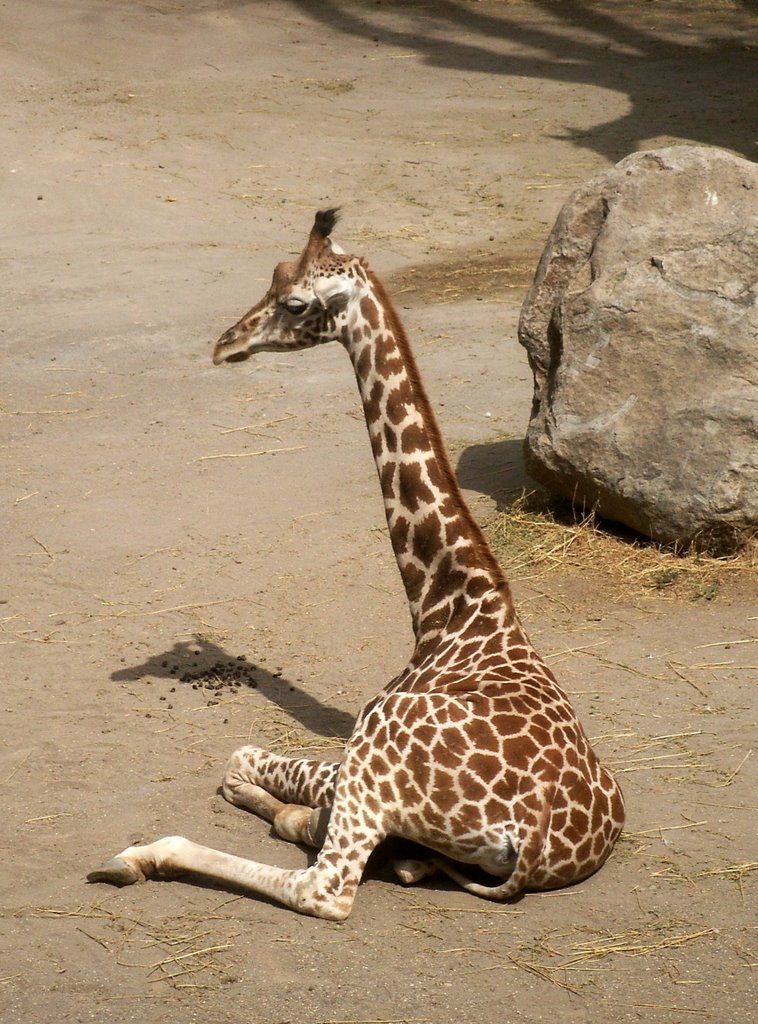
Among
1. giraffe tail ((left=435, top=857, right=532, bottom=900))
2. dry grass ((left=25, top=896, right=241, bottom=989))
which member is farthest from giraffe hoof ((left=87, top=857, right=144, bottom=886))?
giraffe tail ((left=435, top=857, right=532, bottom=900))

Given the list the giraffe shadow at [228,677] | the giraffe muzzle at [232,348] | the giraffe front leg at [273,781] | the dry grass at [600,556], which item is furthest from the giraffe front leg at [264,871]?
the dry grass at [600,556]

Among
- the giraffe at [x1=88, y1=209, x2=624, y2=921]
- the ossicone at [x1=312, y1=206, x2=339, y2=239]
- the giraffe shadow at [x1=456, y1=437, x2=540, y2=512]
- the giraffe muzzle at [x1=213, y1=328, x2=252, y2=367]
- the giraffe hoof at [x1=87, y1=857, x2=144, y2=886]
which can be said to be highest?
the ossicone at [x1=312, y1=206, x2=339, y2=239]

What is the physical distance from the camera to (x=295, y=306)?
235 inches

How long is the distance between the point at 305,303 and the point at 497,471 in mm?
3863

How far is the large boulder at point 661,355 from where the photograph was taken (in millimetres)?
8047

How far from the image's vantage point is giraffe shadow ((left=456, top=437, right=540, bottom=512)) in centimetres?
927

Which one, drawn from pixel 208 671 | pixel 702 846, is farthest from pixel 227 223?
pixel 702 846

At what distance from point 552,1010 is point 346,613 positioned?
3454mm

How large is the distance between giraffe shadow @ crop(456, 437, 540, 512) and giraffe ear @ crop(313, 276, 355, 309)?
3.33 meters

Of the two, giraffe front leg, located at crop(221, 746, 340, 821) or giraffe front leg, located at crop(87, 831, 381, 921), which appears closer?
giraffe front leg, located at crop(87, 831, 381, 921)

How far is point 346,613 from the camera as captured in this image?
7.77 m

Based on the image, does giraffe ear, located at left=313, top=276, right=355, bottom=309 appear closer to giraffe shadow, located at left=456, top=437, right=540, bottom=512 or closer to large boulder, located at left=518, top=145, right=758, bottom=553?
large boulder, located at left=518, top=145, right=758, bottom=553

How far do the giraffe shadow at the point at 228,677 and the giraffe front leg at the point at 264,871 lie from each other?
4.62 feet

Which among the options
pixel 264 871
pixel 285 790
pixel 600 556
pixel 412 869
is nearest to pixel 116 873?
pixel 264 871
